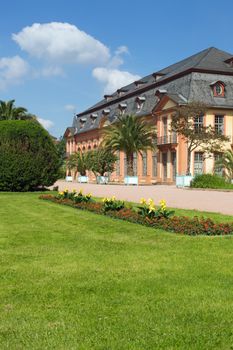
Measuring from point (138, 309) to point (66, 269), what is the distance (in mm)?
1870

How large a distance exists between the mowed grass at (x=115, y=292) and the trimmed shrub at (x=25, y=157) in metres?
16.6

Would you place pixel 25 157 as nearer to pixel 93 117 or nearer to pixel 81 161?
pixel 81 161

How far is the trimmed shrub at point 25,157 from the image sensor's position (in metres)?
25.3

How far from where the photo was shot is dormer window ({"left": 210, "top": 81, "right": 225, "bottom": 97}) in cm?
4344

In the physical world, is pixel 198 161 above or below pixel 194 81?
below

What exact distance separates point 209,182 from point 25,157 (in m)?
11.9

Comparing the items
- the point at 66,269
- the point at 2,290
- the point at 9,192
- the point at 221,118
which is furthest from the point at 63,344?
the point at 221,118

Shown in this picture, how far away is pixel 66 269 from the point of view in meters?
6.19

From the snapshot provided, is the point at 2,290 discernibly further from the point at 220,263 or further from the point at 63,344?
the point at 220,263

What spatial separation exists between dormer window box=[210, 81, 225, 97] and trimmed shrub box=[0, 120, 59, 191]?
2153 centimetres

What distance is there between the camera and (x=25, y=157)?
2552cm

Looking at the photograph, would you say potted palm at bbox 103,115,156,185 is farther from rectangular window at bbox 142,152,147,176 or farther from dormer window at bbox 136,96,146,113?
dormer window at bbox 136,96,146,113

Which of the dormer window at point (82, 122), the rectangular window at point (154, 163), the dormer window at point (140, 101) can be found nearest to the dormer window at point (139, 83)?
the dormer window at point (140, 101)

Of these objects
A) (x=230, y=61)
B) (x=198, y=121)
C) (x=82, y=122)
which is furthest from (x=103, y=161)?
(x=82, y=122)
